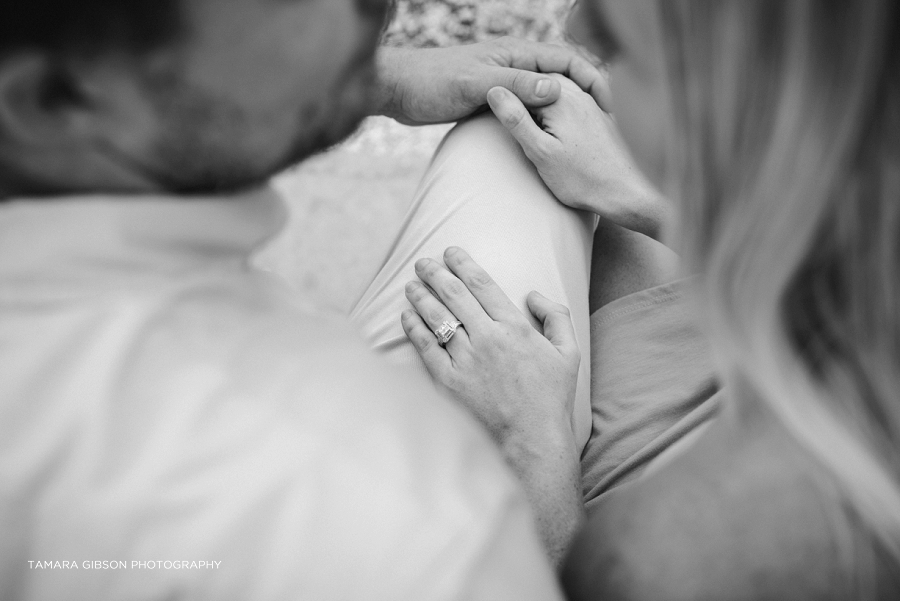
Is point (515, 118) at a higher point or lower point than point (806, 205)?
lower

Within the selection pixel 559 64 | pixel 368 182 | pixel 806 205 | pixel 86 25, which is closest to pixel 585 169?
pixel 559 64

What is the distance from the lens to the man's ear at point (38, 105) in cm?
69

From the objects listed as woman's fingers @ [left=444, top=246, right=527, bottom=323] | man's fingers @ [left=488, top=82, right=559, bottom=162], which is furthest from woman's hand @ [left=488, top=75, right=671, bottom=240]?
woman's fingers @ [left=444, top=246, right=527, bottom=323]

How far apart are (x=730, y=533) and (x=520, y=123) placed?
2.64ft

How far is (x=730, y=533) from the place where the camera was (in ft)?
2.30

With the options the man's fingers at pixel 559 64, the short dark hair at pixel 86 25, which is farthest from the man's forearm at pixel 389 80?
the short dark hair at pixel 86 25

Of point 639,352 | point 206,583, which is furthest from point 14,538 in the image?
point 639,352

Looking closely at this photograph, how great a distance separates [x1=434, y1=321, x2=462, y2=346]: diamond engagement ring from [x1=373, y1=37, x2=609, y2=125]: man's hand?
1.48ft

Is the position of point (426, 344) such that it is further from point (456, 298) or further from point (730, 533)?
point (730, 533)

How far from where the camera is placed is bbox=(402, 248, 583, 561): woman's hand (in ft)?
3.40

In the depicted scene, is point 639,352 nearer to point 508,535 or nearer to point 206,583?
point 508,535

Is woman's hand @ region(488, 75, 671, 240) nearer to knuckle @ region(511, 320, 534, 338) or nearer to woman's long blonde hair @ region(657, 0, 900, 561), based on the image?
knuckle @ region(511, 320, 534, 338)

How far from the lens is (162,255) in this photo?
725 mm

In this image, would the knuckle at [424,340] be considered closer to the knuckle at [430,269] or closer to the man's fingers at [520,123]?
the knuckle at [430,269]
